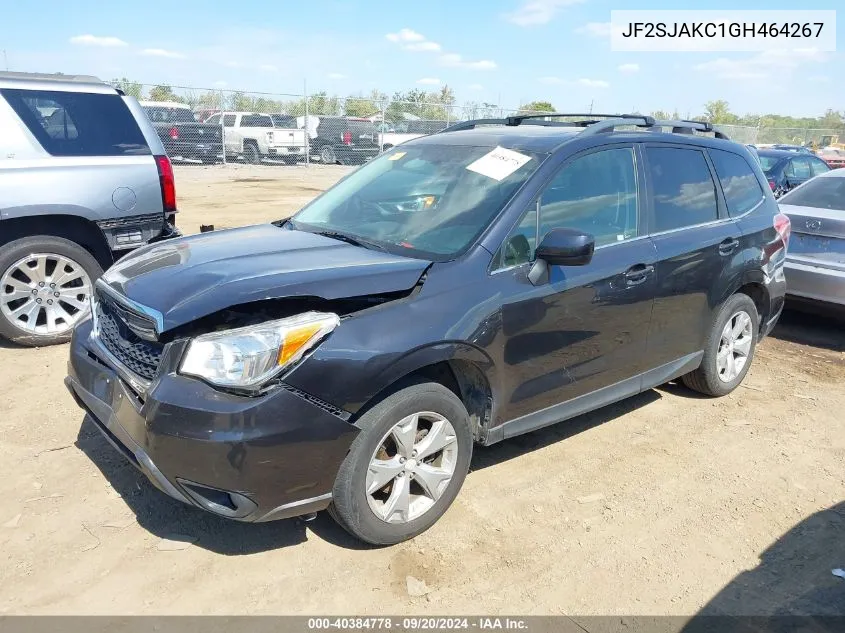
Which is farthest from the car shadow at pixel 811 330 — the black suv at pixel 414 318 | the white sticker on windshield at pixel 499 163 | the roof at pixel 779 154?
the roof at pixel 779 154

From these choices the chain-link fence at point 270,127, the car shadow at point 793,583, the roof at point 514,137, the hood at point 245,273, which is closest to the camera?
the hood at point 245,273

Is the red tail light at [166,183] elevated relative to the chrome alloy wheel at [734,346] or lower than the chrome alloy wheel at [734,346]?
elevated

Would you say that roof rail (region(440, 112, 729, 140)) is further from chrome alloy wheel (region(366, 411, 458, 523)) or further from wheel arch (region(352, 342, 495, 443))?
chrome alloy wheel (region(366, 411, 458, 523))

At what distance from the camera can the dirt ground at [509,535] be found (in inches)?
111

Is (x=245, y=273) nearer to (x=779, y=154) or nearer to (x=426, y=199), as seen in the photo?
(x=426, y=199)

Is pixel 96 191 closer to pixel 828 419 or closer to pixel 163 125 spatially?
pixel 828 419

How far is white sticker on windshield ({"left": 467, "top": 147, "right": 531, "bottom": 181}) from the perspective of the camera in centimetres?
363

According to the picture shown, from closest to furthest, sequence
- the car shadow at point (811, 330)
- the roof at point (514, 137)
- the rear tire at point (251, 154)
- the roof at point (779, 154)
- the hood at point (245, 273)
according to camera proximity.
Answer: the hood at point (245, 273), the roof at point (514, 137), the car shadow at point (811, 330), the roof at point (779, 154), the rear tire at point (251, 154)

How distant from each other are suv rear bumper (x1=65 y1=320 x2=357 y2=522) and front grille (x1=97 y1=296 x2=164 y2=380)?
0.14m

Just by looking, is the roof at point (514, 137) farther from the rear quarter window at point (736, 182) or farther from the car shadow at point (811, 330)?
the car shadow at point (811, 330)

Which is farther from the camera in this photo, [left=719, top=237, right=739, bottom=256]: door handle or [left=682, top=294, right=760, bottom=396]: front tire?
[left=682, top=294, right=760, bottom=396]: front tire

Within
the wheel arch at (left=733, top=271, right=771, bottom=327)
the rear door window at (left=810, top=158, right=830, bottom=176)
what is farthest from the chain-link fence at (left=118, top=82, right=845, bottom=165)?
the wheel arch at (left=733, top=271, right=771, bottom=327)

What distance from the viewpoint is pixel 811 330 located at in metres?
7.08

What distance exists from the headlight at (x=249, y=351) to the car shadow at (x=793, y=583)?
75.1 inches
